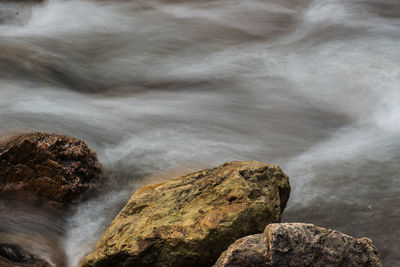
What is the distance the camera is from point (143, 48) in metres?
8.80

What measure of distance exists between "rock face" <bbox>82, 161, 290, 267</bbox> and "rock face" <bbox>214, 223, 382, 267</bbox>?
0.45 m

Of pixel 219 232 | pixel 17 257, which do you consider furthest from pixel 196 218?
pixel 17 257

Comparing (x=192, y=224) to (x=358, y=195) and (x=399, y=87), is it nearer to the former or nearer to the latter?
(x=358, y=195)

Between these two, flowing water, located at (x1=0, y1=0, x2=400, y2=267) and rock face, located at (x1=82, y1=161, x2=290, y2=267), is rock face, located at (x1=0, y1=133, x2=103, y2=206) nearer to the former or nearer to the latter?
flowing water, located at (x1=0, y1=0, x2=400, y2=267)

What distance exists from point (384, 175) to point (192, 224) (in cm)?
257

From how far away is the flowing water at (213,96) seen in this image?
4.61 metres

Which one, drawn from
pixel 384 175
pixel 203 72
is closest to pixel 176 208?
pixel 384 175

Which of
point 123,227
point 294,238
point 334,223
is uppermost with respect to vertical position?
point 294,238

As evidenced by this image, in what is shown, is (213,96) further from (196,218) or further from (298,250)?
(298,250)

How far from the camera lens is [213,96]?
727 cm

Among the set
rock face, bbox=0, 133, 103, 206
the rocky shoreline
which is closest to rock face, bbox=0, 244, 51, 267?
the rocky shoreline

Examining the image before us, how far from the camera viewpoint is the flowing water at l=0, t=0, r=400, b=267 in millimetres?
4613

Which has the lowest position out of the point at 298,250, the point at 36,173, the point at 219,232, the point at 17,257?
the point at 17,257

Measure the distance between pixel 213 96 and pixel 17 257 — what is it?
4085 mm
